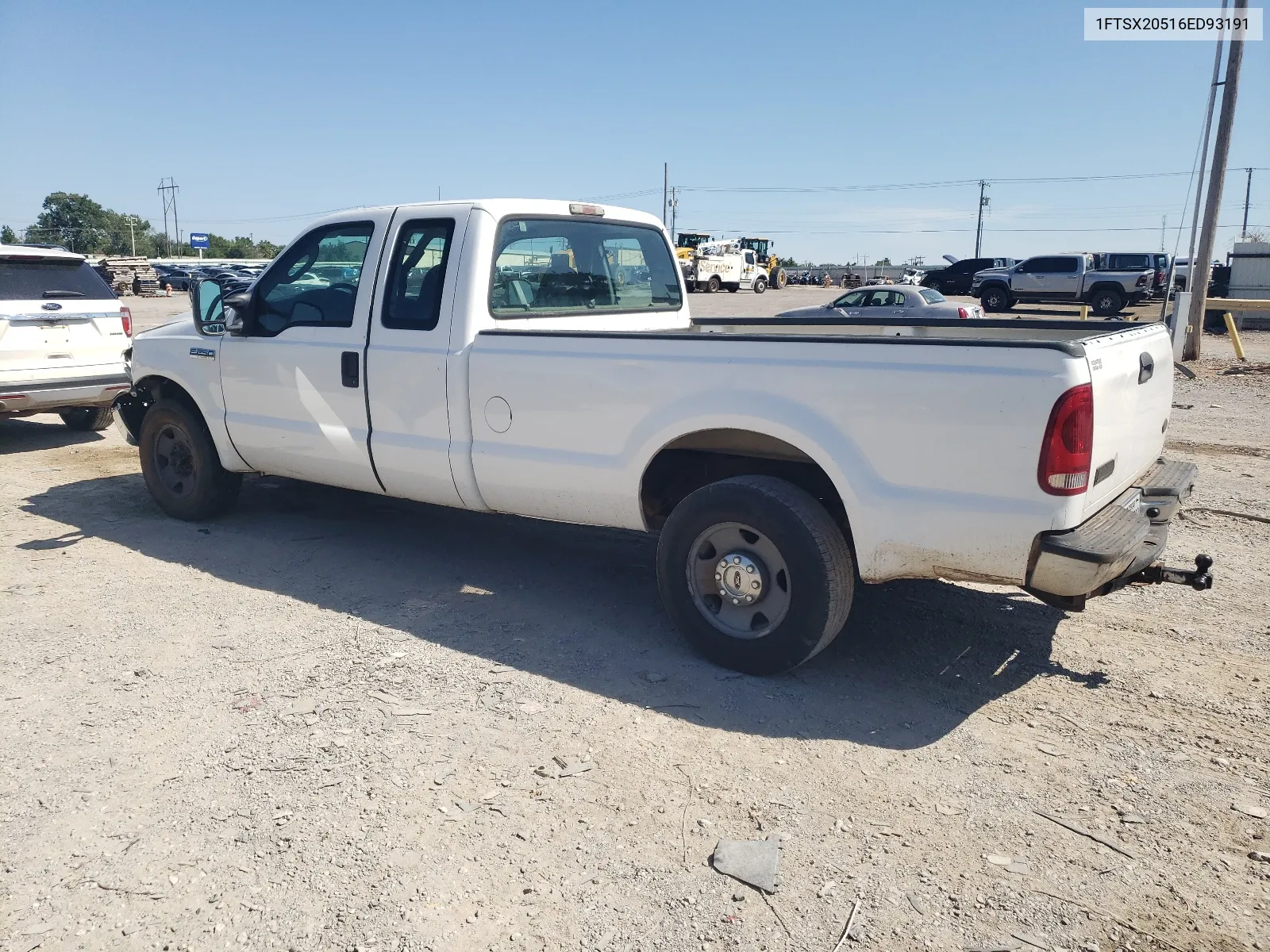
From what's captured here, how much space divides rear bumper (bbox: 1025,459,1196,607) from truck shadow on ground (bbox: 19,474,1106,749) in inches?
26.1

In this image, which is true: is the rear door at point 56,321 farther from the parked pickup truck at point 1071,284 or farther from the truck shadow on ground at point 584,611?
the parked pickup truck at point 1071,284

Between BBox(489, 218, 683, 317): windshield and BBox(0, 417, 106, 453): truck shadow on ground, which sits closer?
BBox(489, 218, 683, 317): windshield

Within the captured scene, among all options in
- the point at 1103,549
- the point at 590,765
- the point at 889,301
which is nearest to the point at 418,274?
the point at 590,765

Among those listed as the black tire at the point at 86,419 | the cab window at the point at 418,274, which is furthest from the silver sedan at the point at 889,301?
the cab window at the point at 418,274

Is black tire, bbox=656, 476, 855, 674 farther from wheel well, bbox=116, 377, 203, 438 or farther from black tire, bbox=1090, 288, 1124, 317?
black tire, bbox=1090, 288, 1124, 317

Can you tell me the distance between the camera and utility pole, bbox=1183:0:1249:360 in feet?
51.0

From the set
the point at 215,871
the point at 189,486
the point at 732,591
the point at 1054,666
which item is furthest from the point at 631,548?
the point at 215,871

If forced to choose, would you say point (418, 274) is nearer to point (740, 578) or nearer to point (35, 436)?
point (740, 578)

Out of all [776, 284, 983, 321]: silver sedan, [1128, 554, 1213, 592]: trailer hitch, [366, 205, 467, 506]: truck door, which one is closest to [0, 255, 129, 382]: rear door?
[366, 205, 467, 506]: truck door

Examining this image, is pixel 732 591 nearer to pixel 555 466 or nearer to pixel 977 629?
pixel 555 466

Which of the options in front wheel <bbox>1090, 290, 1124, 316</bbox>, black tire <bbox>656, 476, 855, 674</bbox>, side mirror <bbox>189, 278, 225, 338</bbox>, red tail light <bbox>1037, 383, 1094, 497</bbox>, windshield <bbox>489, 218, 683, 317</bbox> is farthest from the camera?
front wheel <bbox>1090, 290, 1124, 316</bbox>

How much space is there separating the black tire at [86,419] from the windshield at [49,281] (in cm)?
152

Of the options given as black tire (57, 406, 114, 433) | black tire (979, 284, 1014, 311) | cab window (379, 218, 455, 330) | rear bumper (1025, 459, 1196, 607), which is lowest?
black tire (57, 406, 114, 433)

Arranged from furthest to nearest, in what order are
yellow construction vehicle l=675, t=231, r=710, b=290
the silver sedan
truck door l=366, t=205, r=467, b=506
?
yellow construction vehicle l=675, t=231, r=710, b=290 → the silver sedan → truck door l=366, t=205, r=467, b=506
